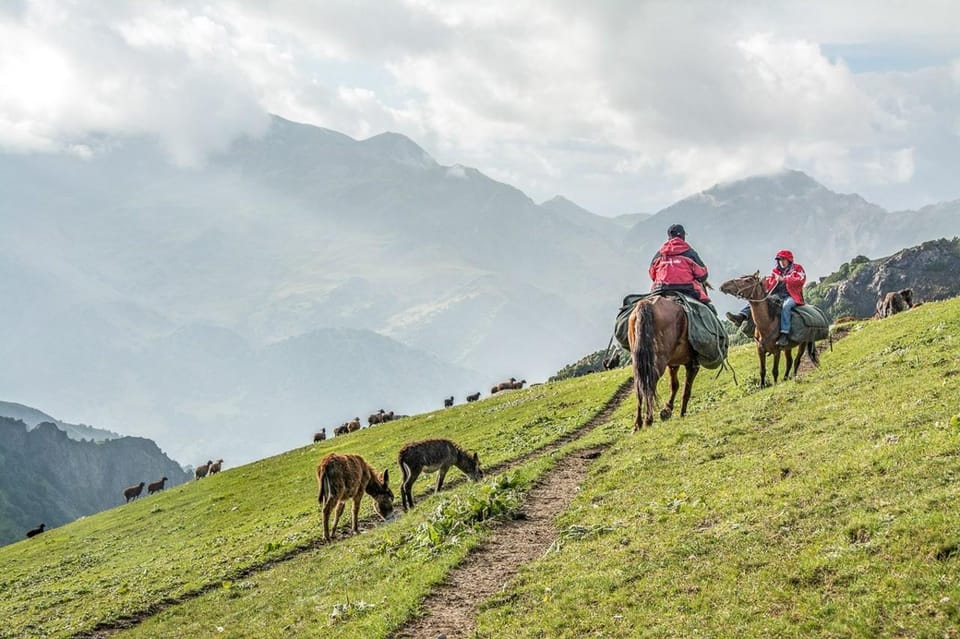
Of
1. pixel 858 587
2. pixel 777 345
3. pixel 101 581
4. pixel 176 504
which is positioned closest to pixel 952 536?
pixel 858 587

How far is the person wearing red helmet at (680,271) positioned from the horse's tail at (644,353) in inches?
99.8

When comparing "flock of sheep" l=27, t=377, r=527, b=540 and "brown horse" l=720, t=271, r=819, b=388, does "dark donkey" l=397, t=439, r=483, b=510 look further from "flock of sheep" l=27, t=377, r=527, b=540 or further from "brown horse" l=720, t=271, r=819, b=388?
"brown horse" l=720, t=271, r=819, b=388

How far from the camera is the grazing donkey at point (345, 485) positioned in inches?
904

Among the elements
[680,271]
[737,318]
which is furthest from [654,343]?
[737,318]

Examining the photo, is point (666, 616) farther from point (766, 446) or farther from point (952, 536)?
point (766, 446)

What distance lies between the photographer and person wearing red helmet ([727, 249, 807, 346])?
2592 cm

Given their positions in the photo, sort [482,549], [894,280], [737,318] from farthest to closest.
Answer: [894,280] < [737,318] < [482,549]

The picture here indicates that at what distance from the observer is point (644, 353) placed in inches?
829

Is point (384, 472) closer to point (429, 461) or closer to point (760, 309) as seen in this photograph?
point (429, 461)

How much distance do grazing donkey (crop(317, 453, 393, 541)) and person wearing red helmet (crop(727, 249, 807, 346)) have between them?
1363 centimetres

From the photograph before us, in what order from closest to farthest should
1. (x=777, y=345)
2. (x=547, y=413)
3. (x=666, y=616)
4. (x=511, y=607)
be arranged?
(x=666, y=616), (x=511, y=607), (x=777, y=345), (x=547, y=413)

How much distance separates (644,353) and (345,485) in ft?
32.7

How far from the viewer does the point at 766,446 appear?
55.9 ft

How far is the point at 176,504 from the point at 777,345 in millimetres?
41129
